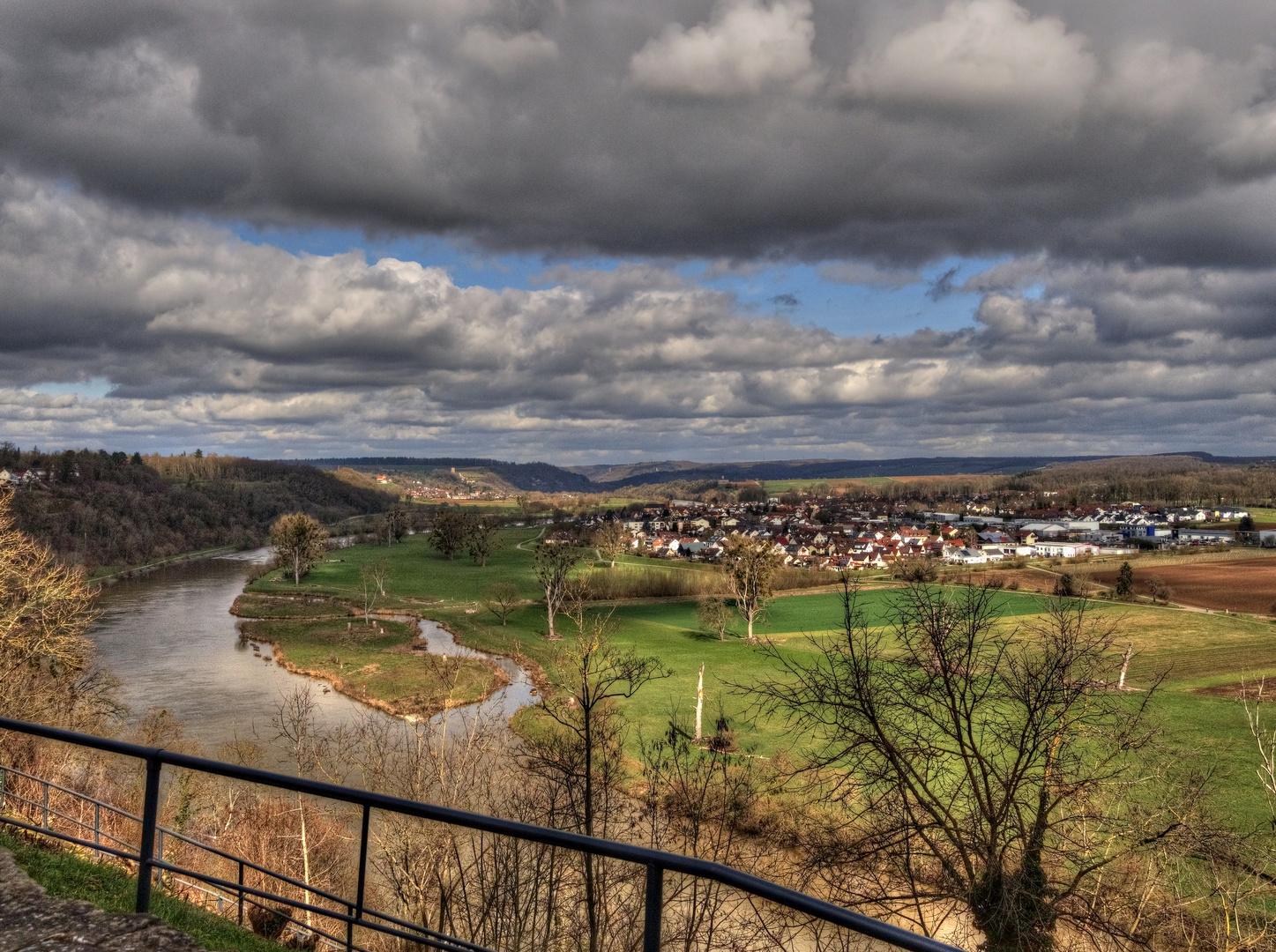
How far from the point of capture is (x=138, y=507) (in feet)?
418

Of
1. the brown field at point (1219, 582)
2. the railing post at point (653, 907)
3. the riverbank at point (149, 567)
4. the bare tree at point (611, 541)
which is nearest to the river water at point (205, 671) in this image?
the riverbank at point (149, 567)

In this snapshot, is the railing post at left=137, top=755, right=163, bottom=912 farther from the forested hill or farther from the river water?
the forested hill

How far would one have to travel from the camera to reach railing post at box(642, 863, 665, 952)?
113 inches

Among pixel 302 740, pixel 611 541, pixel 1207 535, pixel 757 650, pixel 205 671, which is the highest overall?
pixel 1207 535

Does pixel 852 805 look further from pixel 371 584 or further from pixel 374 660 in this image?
pixel 371 584

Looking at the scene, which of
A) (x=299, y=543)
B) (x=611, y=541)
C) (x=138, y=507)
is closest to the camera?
(x=299, y=543)

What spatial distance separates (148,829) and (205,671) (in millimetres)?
47176

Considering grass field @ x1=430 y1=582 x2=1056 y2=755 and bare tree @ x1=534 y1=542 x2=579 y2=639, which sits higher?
bare tree @ x1=534 y1=542 x2=579 y2=639

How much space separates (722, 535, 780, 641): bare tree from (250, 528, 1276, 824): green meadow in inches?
80.5

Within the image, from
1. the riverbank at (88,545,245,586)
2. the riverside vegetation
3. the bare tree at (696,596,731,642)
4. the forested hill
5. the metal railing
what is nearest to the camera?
the metal railing

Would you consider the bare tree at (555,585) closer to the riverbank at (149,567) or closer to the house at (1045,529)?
the riverbank at (149,567)

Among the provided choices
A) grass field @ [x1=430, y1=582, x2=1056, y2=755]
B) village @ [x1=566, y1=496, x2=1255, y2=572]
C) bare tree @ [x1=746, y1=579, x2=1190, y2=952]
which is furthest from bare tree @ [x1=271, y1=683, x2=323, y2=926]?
village @ [x1=566, y1=496, x2=1255, y2=572]

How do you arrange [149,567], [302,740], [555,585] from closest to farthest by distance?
[302,740]
[555,585]
[149,567]

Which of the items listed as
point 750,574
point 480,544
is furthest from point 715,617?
point 480,544
